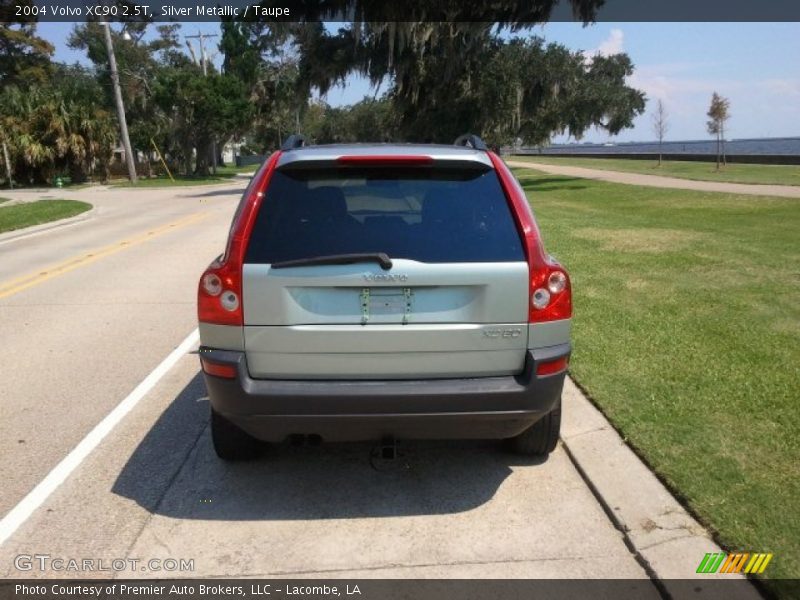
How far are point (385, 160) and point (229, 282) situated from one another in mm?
991

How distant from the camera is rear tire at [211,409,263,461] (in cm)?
400

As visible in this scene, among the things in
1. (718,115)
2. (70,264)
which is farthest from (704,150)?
(70,264)

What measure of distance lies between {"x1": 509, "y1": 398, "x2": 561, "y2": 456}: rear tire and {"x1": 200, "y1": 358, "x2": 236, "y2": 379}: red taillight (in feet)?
5.57

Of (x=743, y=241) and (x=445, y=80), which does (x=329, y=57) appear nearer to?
(x=445, y=80)

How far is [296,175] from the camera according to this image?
369 centimetres

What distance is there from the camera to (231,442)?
405 cm

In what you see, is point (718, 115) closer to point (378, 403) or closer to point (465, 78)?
point (465, 78)

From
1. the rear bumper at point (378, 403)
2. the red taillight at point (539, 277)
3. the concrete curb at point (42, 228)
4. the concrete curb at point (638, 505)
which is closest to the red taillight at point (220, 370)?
the rear bumper at point (378, 403)

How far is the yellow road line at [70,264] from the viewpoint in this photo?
983 centimetres

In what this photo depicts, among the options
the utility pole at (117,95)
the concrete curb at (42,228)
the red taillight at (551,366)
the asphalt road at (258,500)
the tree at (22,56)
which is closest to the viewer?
the asphalt road at (258,500)

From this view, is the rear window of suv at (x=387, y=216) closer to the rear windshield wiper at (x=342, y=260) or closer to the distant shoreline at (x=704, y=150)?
the rear windshield wiper at (x=342, y=260)

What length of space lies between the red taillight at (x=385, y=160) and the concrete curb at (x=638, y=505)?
1946 millimetres

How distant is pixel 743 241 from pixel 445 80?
19.9 meters

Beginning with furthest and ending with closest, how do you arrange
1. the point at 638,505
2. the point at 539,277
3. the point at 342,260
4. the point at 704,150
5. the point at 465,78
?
the point at 704,150 → the point at 465,78 → the point at 638,505 → the point at 539,277 → the point at 342,260
